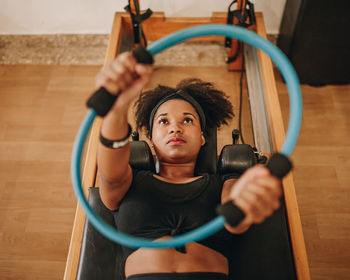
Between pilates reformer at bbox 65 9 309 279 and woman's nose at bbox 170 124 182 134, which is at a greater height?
woman's nose at bbox 170 124 182 134

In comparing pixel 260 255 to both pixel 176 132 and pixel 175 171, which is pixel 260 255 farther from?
pixel 176 132

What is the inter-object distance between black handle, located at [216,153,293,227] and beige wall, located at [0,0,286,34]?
201 centimetres

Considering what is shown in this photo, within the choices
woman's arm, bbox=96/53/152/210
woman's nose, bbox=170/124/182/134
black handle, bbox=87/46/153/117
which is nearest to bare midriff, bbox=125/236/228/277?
woman's arm, bbox=96/53/152/210

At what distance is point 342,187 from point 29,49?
111 inches

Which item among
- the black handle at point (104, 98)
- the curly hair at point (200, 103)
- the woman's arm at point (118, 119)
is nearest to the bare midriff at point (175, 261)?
the woman's arm at point (118, 119)

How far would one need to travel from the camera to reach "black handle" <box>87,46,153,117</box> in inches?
33.9

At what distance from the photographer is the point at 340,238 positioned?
1.84 metres

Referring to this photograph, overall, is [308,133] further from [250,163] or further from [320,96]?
[250,163]

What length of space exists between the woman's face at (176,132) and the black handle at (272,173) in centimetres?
56

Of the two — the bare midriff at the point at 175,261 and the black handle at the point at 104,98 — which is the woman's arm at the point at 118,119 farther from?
the bare midriff at the point at 175,261

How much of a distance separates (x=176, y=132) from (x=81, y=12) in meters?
1.83

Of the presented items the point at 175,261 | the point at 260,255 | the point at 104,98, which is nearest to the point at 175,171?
the point at 175,261

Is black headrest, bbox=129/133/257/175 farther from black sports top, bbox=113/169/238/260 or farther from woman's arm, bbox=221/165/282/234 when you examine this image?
woman's arm, bbox=221/165/282/234

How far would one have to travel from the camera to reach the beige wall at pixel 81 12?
245cm
